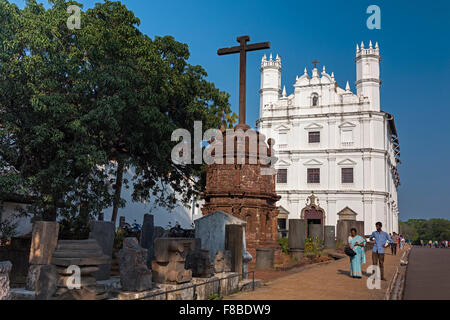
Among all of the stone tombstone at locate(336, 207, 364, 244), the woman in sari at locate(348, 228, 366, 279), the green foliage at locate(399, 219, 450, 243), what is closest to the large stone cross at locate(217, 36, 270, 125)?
the woman in sari at locate(348, 228, 366, 279)

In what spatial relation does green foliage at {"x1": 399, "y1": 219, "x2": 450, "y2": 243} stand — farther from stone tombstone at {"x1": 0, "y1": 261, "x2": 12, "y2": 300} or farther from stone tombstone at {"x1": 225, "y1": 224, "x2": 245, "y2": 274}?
stone tombstone at {"x1": 0, "y1": 261, "x2": 12, "y2": 300}

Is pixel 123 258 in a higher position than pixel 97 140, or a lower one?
lower

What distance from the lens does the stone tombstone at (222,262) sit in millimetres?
7785

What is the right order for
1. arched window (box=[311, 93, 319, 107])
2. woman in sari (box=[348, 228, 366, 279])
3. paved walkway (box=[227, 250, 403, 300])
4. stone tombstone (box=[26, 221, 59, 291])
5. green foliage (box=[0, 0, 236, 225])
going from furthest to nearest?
arched window (box=[311, 93, 319, 107]) < green foliage (box=[0, 0, 236, 225]) < woman in sari (box=[348, 228, 366, 279]) < paved walkway (box=[227, 250, 403, 300]) < stone tombstone (box=[26, 221, 59, 291])

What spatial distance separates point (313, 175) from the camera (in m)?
38.8

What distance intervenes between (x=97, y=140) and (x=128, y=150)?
1900mm

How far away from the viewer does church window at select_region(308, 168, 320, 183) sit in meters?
38.6

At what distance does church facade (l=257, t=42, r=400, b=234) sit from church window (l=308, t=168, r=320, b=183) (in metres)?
0.10

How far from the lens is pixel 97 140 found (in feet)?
42.9

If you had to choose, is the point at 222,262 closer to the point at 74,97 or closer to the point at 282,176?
the point at 74,97

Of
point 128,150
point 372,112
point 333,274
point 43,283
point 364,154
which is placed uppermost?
point 372,112

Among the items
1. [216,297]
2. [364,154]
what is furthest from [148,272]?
[364,154]
